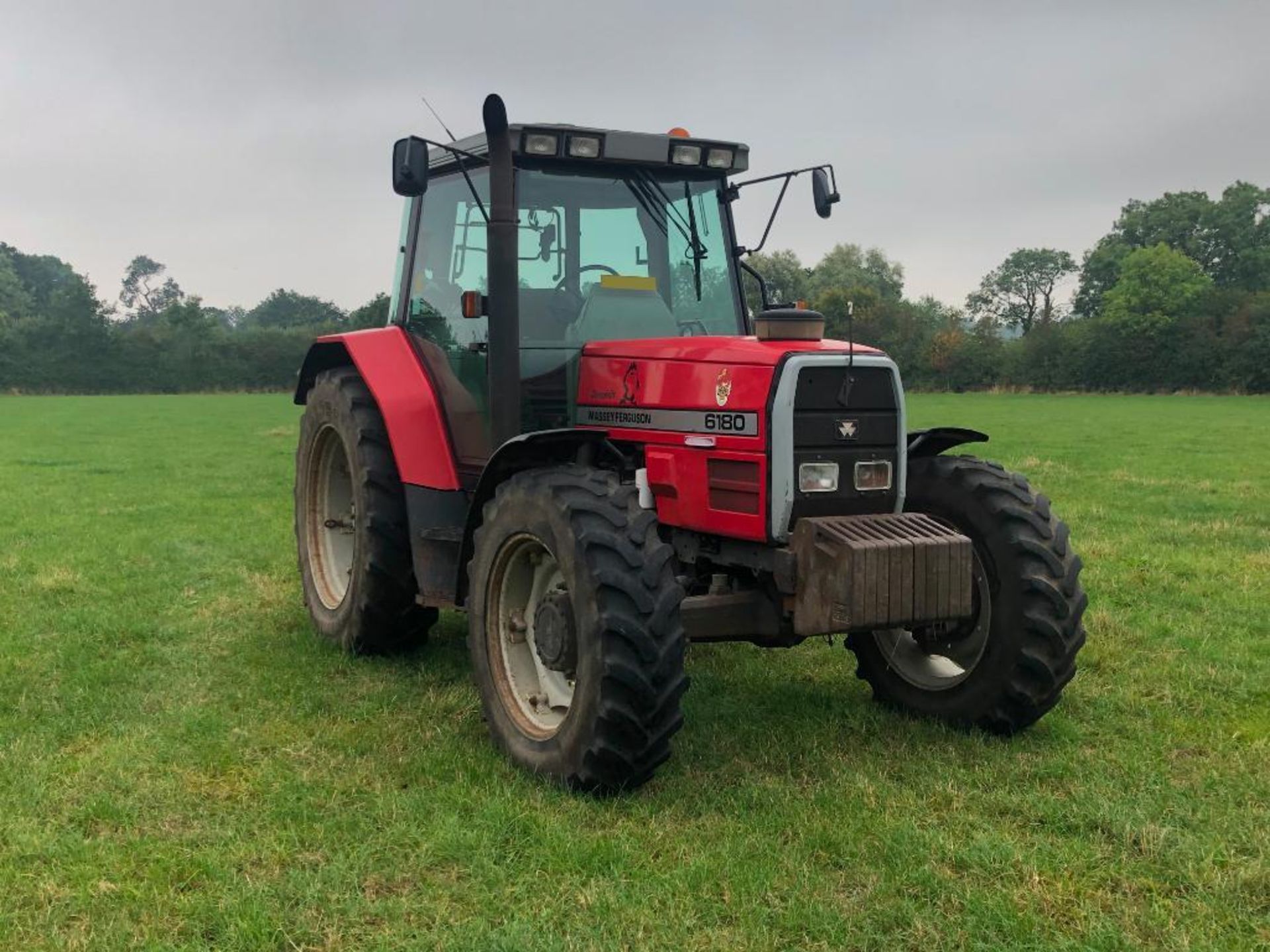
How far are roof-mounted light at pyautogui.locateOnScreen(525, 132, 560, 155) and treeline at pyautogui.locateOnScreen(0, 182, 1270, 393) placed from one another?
78.6 ft

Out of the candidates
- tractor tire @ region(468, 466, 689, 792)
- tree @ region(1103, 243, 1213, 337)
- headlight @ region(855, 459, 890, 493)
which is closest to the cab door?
tractor tire @ region(468, 466, 689, 792)

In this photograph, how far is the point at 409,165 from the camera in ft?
14.9

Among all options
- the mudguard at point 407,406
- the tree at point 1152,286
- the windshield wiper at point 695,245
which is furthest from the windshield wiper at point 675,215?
the tree at point 1152,286

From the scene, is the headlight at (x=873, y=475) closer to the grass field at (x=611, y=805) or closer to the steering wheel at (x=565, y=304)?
the grass field at (x=611, y=805)

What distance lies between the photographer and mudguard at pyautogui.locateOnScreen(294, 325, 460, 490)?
567 cm

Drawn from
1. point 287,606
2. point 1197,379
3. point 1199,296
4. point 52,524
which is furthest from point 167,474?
point 1199,296

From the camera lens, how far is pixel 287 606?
764cm

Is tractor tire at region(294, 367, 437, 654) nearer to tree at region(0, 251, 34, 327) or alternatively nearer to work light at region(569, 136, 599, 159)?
work light at region(569, 136, 599, 159)

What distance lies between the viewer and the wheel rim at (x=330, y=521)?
6.84m

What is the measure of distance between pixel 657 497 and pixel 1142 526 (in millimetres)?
7890

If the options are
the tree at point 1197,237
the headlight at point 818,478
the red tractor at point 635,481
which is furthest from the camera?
the tree at point 1197,237

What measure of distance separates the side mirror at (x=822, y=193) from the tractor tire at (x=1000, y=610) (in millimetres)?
1366

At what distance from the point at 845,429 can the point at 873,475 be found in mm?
257

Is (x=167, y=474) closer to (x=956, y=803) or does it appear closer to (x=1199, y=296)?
(x=956, y=803)
